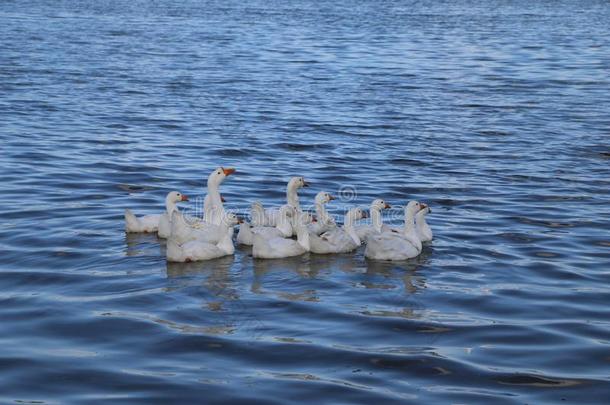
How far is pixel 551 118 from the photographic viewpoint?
28.0 meters

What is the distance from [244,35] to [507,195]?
3133 centimetres

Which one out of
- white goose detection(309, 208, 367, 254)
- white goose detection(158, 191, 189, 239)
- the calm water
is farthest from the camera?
white goose detection(158, 191, 189, 239)

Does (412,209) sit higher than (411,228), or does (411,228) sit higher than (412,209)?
(412,209)

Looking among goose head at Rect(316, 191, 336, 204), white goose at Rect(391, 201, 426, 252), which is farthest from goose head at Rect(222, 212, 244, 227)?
white goose at Rect(391, 201, 426, 252)

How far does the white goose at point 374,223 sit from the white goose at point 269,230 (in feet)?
3.33

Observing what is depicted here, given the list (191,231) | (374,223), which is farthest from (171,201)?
(374,223)

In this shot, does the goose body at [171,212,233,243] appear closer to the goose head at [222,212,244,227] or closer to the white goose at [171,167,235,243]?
the white goose at [171,167,235,243]

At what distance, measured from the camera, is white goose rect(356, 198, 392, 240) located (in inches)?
632

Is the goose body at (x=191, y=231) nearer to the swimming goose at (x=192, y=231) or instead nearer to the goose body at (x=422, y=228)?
the swimming goose at (x=192, y=231)

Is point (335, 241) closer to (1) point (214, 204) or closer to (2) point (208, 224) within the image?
(2) point (208, 224)

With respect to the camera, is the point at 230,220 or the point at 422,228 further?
the point at 422,228

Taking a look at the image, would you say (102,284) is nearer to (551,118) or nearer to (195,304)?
(195,304)

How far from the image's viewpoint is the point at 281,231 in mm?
15875

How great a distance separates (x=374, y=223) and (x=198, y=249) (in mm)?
2967
